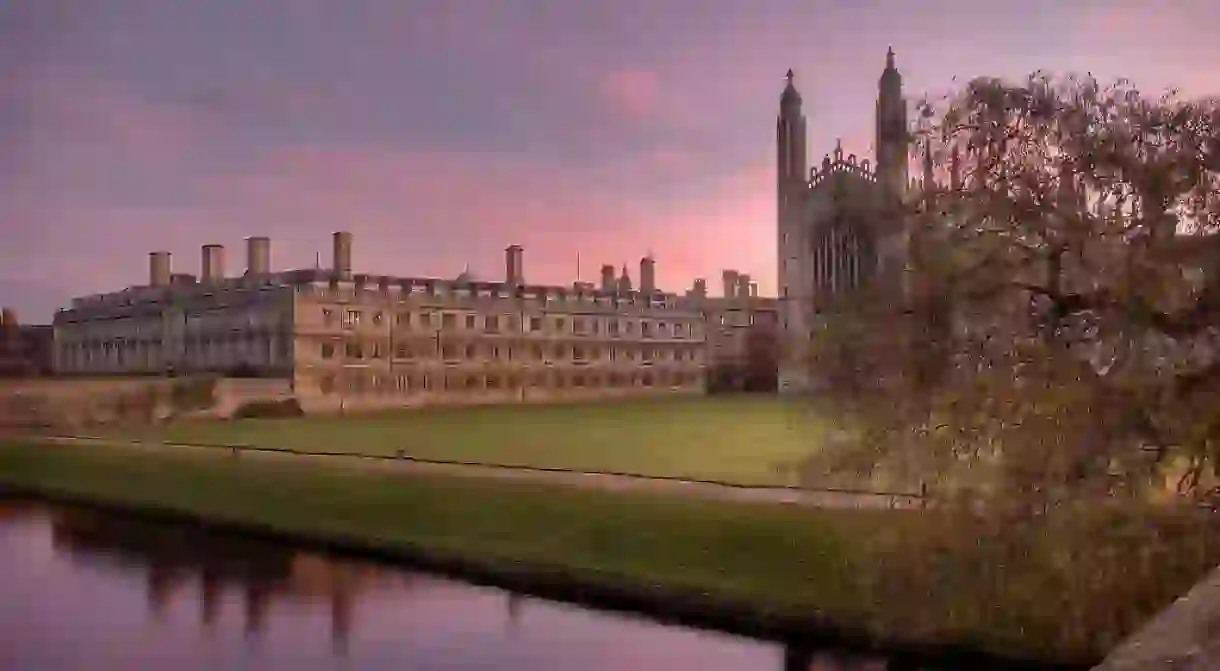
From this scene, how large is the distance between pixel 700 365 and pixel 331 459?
3186cm

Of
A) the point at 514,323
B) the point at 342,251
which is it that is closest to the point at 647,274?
the point at 514,323

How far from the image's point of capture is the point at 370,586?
1343 cm

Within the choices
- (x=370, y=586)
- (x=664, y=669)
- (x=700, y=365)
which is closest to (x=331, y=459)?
(x=370, y=586)

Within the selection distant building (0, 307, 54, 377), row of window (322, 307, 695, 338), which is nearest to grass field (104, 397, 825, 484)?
row of window (322, 307, 695, 338)

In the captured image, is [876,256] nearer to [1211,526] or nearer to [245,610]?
[1211,526]

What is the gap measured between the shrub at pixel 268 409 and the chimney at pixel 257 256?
6731mm

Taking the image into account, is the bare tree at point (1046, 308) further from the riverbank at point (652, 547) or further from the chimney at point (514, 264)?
the chimney at point (514, 264)

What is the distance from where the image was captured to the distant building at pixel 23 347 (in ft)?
144

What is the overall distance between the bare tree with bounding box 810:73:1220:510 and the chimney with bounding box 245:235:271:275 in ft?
107

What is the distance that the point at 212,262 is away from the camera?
131 ft

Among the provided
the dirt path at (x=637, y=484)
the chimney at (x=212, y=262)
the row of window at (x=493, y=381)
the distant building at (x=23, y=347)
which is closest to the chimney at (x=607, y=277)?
the row of window at (x=493, y=381)

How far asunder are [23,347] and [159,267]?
8211 millimetres

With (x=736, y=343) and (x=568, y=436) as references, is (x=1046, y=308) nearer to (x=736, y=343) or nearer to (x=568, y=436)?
(x=568, y=436)

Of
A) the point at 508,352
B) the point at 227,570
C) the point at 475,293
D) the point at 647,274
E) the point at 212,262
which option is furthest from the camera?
the point at 647,274
